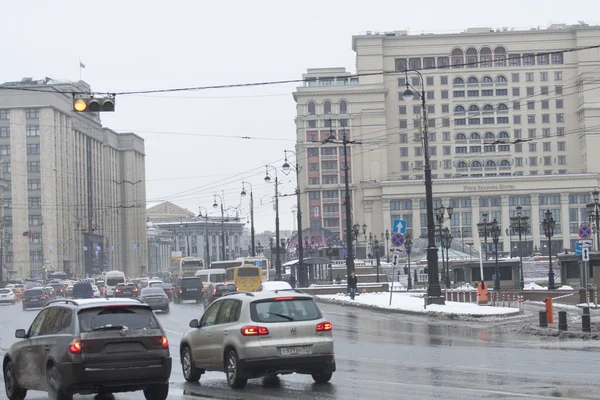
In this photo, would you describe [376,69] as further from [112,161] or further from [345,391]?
[345,391]

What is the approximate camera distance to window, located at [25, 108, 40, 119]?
14641cm

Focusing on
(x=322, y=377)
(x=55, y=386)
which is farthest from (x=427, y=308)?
(x=55, y=386)

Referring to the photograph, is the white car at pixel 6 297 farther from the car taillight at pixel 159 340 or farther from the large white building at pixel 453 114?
the large white building at pixel 453 114

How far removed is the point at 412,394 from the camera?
46.8ft

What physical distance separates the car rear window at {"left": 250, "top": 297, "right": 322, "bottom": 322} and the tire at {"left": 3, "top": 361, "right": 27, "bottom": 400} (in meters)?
3.71

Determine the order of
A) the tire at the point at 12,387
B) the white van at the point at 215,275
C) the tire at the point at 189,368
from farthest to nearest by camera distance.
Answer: the white van at the point at 215,275, the tire at the point at 189,368, the tire at the point at 12,387

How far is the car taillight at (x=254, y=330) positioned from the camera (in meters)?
15.9

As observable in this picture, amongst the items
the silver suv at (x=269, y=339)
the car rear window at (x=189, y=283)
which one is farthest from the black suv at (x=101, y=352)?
the car rear window at (x=189, y=283)

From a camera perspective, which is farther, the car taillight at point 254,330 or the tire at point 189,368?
the tire at point 189,368

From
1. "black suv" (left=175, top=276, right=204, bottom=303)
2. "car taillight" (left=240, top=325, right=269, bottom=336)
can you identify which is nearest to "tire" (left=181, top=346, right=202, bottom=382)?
"car taillight" (left=240, top=325, right=269, bottom=336)

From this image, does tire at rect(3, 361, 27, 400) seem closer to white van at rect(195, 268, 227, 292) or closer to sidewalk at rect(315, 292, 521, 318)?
sidewalk at rect(315, 292, 521, 318)

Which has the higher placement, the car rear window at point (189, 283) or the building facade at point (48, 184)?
the building facade at point (48, 184)

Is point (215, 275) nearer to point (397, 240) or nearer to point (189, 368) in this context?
point (397, 240)

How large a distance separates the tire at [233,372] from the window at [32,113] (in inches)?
5365
